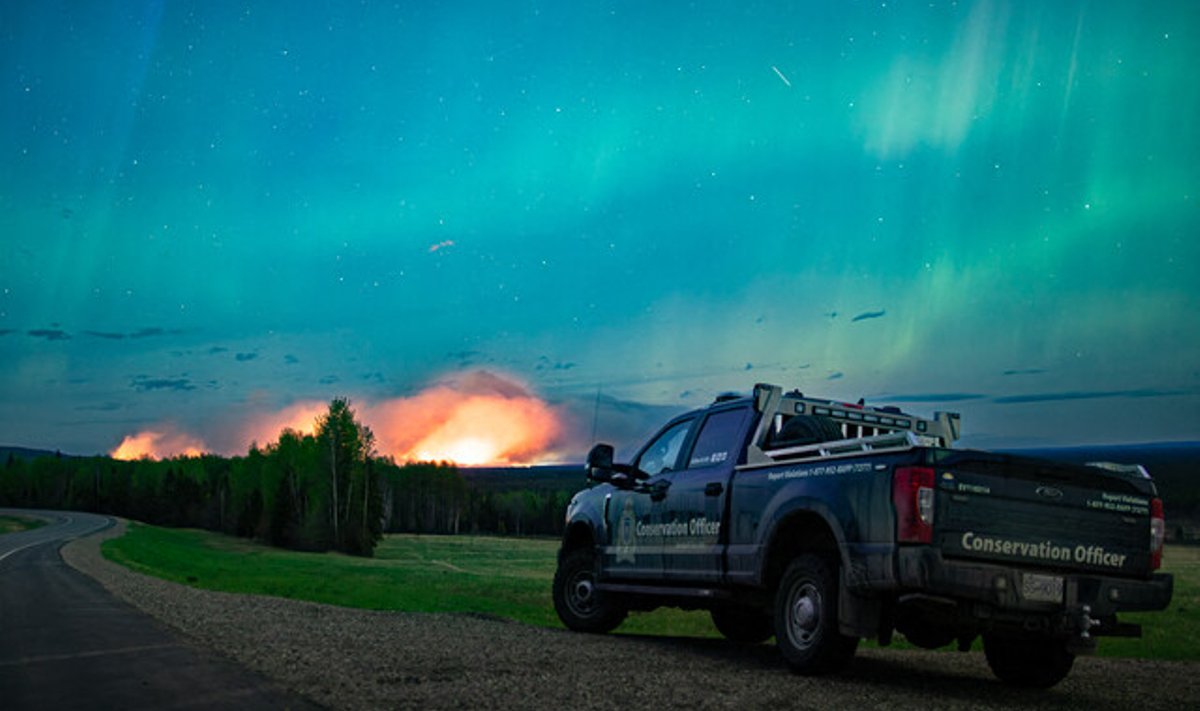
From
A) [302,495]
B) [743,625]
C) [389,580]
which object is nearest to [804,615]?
[743,625]

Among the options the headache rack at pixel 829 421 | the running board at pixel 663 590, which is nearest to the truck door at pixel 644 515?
the running board at pixel 663 590

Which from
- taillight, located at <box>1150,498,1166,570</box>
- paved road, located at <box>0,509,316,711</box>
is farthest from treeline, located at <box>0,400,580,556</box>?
taillight, located at <box>1150,498,1166,570</box>

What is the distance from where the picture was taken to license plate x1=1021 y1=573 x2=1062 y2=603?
27.2 feet

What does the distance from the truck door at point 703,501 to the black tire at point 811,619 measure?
1249 millimetres

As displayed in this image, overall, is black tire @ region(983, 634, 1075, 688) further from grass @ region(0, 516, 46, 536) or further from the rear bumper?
grass @ region(0, 516, 46, 536)

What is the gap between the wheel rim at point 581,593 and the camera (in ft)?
43.6

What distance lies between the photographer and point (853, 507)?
28.6 feet

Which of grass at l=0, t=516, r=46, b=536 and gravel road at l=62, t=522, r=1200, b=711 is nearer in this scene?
gravel road at l=62, t=522, r=1200, b=711

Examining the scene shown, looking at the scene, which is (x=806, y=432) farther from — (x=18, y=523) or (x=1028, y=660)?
(x=18, y=523)

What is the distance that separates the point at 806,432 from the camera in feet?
35.1

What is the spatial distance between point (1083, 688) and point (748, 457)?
141 inches

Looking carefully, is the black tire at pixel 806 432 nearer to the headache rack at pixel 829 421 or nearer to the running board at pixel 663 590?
the headache rack at pixel 829 421

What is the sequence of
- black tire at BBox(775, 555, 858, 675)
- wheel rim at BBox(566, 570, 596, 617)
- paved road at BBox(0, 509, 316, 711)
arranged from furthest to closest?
1. wheel rim at BBox(566, 570, 596, 617)
2. black tire at BBox(775, 555, 858, 675)
3. paved road at BBox(0, 509, 316, 711)

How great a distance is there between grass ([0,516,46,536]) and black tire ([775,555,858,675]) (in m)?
93.5
